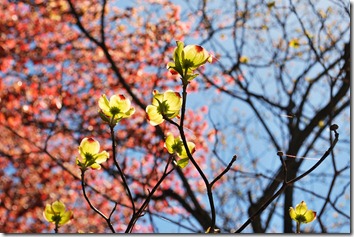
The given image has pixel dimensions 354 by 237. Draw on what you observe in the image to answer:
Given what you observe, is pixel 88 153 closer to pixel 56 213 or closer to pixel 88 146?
pixel 88 146

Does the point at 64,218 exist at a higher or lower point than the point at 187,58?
lower

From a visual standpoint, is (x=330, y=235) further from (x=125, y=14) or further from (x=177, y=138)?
(x=125, y=14)

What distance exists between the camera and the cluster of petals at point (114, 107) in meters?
0.58

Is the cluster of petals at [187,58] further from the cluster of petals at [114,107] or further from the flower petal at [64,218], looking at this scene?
the flower petal at [64,218]

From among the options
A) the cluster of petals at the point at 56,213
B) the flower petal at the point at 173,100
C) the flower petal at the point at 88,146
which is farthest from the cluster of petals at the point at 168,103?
the cluster of petals at the point at 56,213

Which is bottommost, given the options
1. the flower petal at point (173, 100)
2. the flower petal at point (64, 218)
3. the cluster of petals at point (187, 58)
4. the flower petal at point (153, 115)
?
the flower petal at point (64, 218)

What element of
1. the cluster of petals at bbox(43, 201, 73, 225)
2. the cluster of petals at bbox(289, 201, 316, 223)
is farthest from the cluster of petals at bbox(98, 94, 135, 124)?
the cluster of petals at bbox(289, 201, 316, 223)

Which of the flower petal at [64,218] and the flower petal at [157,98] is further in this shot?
the flower petal at [64,218]

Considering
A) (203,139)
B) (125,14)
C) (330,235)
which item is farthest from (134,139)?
(330,235)

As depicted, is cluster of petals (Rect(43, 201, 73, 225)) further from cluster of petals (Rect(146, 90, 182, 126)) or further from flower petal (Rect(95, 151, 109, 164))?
cluster of petals (Rect(146, 90, 182, 126))

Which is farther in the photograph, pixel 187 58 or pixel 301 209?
pixel 301 209

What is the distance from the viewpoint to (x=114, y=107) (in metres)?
0.58

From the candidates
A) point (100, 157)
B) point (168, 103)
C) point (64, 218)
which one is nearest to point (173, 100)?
point (168, 103)

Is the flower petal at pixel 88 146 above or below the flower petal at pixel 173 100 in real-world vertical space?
below
